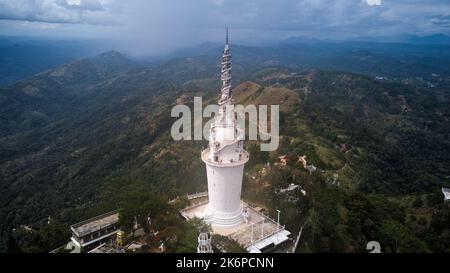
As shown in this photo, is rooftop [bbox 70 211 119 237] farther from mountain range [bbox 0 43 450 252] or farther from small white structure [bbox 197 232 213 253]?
small white structure [bbox 197 232 213 253]

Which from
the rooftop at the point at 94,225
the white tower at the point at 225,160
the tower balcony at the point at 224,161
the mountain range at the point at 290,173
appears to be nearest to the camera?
the tower balcony at the point at 224,161

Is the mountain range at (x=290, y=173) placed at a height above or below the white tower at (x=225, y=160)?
below

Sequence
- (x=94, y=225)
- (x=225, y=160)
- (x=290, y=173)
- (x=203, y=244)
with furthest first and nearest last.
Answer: (x=290, y=173) → (x=94, y=225) → (x=225, y=160) → (x=203, y=244)

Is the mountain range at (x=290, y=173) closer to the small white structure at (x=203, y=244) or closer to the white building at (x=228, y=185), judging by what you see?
the small white structure at (x=203, y=244)

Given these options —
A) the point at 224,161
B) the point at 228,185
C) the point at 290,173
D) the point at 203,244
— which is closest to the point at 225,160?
the point at 224,161

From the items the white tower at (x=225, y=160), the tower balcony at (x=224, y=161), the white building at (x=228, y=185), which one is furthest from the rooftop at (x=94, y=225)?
the tower balcony at (x=224, y=161)

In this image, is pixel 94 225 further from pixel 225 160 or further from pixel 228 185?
pixel 225 160

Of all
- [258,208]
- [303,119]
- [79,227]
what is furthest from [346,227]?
[303,119]

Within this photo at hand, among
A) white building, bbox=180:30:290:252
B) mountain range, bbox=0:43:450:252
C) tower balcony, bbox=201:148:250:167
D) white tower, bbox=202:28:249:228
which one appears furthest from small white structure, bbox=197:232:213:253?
tower balcony, bbox=201:148:250:167
